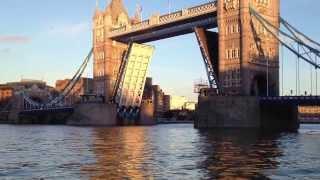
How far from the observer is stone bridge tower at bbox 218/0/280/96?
12288 cm

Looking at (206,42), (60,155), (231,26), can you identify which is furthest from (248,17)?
(60,155)

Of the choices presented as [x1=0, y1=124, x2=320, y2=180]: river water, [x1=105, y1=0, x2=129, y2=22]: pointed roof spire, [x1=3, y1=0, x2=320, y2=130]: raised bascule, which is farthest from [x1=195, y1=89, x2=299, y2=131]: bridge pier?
[x1=0, y1=124, x2=320, y2=180]: river water

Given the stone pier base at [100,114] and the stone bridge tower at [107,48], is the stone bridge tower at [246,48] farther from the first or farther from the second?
the stone bridge tower at [107,48]

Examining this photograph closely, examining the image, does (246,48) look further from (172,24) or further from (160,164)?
(160,164)

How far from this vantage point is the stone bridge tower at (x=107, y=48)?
6427 inches

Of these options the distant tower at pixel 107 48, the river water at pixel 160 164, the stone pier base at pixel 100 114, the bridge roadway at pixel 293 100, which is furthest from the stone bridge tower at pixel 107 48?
the river water at pixel 160 164

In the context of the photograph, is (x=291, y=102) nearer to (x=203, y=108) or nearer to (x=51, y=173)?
(x=203, y=108)

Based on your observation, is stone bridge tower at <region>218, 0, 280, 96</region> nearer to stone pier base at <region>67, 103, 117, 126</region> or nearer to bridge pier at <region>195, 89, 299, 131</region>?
bridge pier at <region>195, 89, 299, 131</region>

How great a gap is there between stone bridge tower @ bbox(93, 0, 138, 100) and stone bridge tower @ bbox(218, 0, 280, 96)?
44.2 meters

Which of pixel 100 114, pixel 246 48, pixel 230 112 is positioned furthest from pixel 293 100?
pixel 100 114

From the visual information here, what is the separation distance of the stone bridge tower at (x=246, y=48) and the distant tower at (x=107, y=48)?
4427 centimetres

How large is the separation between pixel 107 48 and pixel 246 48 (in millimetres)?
52427

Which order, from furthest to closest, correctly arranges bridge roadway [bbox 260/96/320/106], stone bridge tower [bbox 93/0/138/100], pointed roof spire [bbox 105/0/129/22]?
pointed roof spire [bbox 105/0/129/22], stone bridge tower [bbox 93/0/138/100], bridge roadway [bbox 260/96/320/106]

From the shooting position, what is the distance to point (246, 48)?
12250cm
